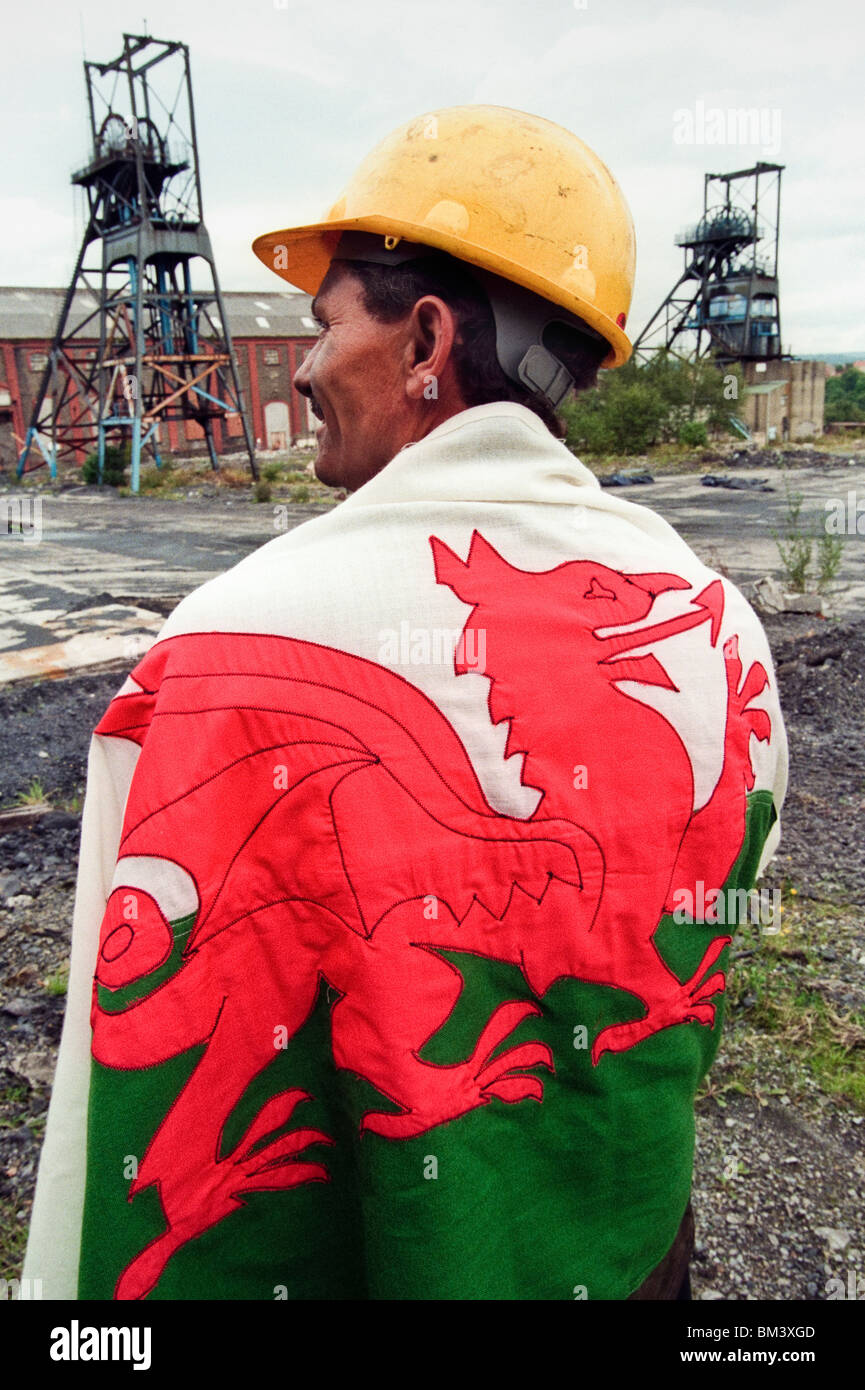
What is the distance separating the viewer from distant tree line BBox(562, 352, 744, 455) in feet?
87.5

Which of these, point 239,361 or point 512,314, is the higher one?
point 239,361

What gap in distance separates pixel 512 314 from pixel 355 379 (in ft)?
0.71

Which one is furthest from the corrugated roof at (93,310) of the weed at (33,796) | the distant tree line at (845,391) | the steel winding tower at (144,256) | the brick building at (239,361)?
the weed at (33,796)

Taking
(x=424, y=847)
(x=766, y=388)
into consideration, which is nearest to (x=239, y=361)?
(x=766, y=388)

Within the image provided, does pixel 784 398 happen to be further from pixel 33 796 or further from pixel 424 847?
pixel 424 847

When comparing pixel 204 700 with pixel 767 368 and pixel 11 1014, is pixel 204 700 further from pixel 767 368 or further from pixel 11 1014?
pixel 767 368

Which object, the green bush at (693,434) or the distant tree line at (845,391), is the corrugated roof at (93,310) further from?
the distant tree line at (845,391)

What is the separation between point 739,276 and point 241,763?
121 feet

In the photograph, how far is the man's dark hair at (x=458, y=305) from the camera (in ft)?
4.09

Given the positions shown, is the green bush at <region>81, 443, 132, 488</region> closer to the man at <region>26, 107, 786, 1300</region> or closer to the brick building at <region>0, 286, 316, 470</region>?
the brick building at <region>0, 286, 316, 470</region>

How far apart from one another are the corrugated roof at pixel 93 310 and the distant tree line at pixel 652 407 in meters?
14.8

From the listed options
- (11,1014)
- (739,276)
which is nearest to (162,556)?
(11,1014)

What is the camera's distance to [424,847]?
1.07m
